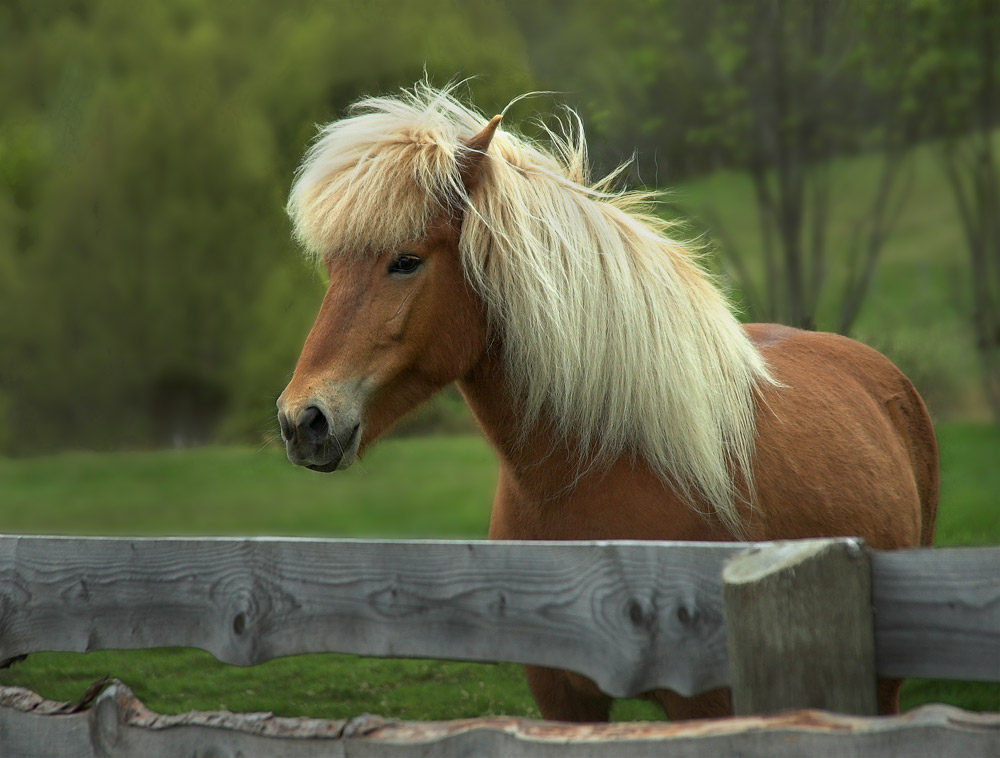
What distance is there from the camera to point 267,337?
13.9 m

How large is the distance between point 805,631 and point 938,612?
227mm

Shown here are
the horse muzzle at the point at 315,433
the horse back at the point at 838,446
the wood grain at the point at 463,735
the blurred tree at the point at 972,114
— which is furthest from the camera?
the blurred tree at the point at 972,114

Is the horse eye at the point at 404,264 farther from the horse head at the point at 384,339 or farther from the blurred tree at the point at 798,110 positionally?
the blurred tree at the point at 798,110

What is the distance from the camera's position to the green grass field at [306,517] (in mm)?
5016

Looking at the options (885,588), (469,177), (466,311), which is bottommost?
(885,588)

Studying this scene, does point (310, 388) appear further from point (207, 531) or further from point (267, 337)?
point (207, 531)

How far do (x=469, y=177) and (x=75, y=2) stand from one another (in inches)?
697

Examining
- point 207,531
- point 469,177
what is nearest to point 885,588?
point 469,177

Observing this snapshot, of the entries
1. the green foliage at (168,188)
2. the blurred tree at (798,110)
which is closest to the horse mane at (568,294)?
the blurred tree at (798,110)

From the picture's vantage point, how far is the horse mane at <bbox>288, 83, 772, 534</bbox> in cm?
265

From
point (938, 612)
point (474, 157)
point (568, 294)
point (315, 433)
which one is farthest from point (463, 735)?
point (474, 157)

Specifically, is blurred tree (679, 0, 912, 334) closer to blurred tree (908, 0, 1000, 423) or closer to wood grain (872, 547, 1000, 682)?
blurred tree (908, 0, 1000, 423)

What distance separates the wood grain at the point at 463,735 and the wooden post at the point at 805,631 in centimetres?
12

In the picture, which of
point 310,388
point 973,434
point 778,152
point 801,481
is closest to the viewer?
point 310,388
